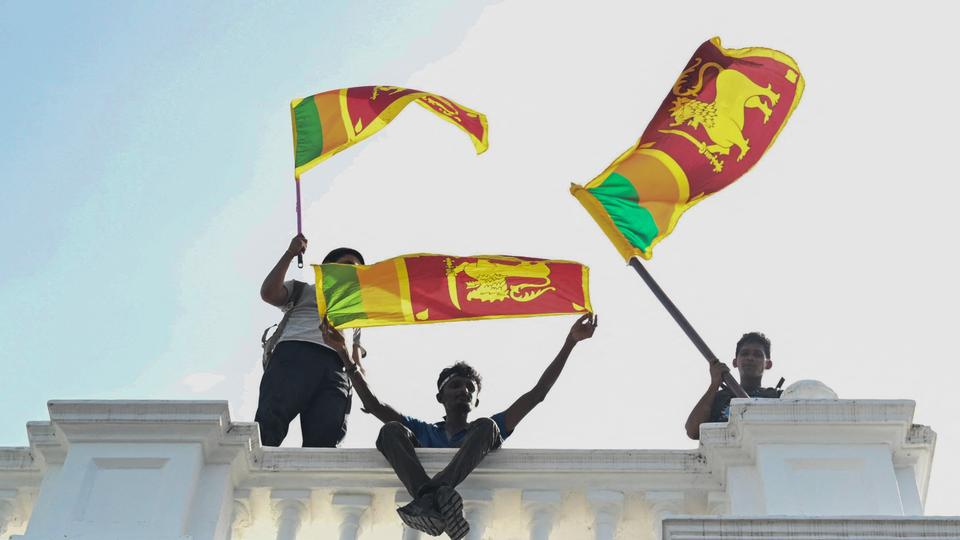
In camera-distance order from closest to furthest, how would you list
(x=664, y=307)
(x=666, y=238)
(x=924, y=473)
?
1. (x=924, y=473)
2. (x=664, y=307)
3. (x=666, y=238)

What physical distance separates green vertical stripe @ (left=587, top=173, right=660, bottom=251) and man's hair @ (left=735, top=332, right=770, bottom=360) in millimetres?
896

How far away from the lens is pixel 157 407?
7195 mm

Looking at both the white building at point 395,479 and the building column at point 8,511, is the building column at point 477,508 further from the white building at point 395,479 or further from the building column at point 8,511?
the building column at point 8,511

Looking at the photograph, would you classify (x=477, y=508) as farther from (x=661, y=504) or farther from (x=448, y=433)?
(x=448, y=433)

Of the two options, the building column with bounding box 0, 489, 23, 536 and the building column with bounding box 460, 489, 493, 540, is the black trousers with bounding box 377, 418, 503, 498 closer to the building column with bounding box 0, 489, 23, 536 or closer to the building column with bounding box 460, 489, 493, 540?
the building column with bounding box 460, 489, 493, 540

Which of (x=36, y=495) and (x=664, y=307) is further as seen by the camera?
(x=664, y=307)

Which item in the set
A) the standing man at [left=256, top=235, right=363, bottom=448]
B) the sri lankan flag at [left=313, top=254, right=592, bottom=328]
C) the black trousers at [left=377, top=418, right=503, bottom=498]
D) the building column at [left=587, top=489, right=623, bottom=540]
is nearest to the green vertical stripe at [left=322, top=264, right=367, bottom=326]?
the sri lankan flag at [left=313, top=254, right=592, bottom=328]

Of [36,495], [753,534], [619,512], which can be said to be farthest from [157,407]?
[753,534]

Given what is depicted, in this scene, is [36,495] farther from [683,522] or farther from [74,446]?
[683,522]

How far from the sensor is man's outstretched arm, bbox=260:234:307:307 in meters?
9.32

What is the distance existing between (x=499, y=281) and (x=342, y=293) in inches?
41.2

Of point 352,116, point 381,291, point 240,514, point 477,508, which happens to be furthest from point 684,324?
point 352,116

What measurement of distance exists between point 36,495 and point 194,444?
37.8 inches

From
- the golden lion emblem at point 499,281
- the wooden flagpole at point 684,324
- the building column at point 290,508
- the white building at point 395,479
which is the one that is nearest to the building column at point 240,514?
the white building at point 395,479
